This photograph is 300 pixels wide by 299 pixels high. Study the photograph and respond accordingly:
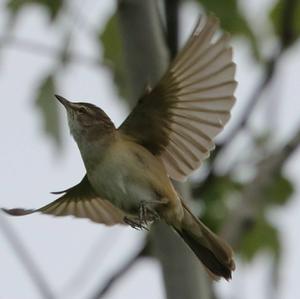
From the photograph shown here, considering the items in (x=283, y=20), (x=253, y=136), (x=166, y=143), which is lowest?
(x=253, y=136)

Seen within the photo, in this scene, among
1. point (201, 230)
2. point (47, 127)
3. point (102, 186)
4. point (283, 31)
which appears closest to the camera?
point (102, 186)

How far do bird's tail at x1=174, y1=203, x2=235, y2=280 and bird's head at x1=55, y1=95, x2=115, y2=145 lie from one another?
43 centimetres

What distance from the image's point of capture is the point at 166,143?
4602 mm

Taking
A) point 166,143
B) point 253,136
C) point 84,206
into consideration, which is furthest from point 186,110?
point 253,136

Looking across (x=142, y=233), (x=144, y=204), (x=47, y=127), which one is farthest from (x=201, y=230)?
(x=47, y=127)

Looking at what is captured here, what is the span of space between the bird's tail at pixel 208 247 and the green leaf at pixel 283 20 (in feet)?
3.20

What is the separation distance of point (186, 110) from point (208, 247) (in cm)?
55

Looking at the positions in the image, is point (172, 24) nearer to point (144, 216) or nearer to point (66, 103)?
point (66, 103)

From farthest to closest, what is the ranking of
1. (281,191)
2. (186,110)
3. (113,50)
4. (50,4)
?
(281,191) → (113,50) → (50,4) → (186,110)

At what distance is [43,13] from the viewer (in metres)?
5.30

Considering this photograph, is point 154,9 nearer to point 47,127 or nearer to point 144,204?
point 144,204

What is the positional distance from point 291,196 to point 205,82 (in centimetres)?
152

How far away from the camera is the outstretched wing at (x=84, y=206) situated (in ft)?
15.8

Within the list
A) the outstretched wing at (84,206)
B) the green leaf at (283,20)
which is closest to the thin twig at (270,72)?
the green leaf at (283,20)
